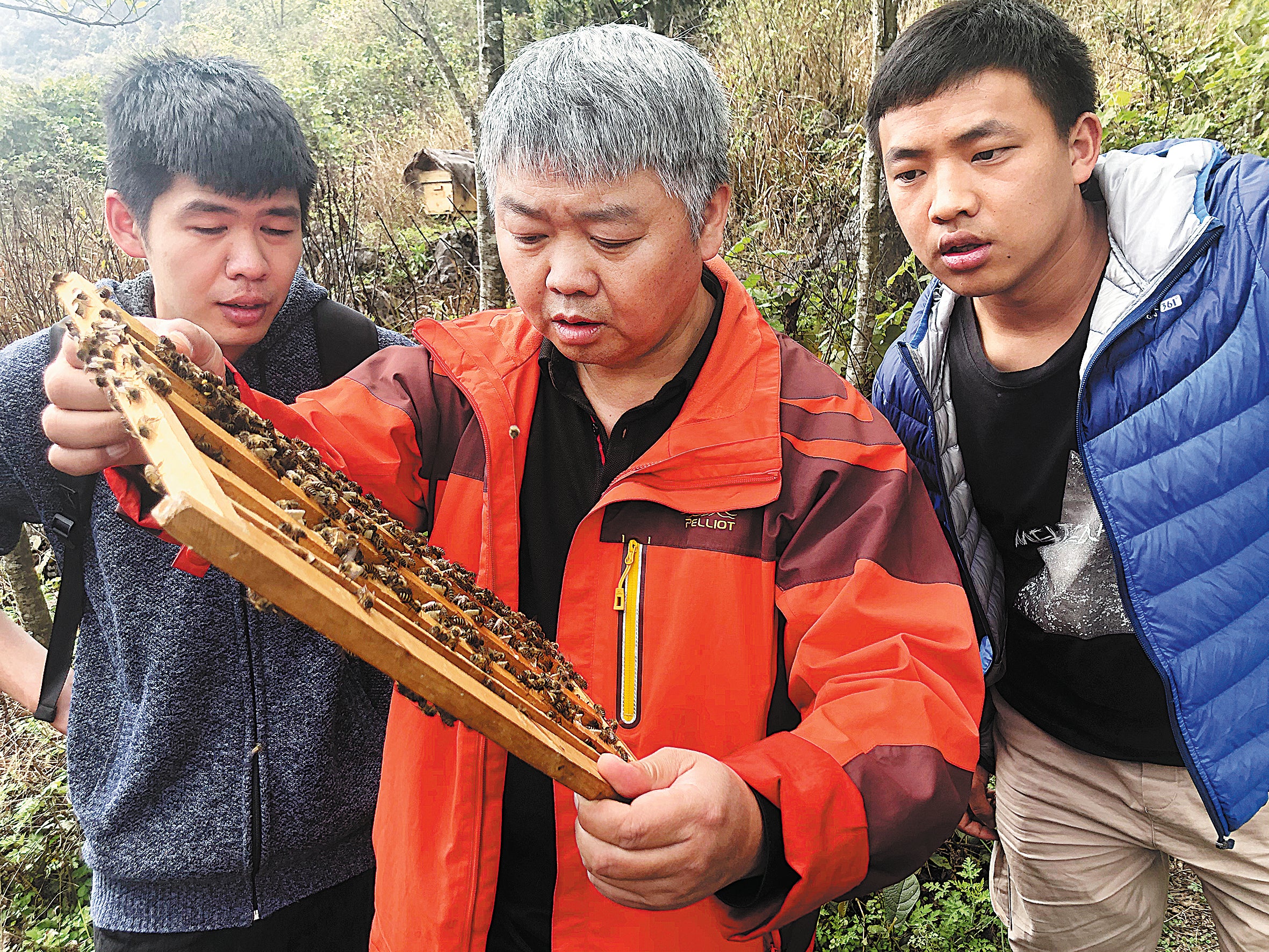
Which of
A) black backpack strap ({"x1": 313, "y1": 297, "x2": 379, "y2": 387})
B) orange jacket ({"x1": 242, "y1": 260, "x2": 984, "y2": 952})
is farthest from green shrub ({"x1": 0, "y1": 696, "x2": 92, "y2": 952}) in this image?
orange jacket ({"x1": 242, "y1": 260, "x2": 984, "y2": 952})

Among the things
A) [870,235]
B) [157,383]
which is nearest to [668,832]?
[157,383]

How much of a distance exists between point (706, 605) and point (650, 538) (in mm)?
182

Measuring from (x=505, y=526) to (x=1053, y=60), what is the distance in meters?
1.93

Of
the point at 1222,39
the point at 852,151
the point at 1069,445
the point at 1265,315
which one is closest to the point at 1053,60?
the point at 1265,315

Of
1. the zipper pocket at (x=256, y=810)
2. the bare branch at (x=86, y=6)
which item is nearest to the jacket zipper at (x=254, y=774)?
the zipper pocket at (x=256, y=810)

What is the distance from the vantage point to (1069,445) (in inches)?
93.9

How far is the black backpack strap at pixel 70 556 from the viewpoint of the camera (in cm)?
211

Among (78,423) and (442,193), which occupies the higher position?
(442,193)

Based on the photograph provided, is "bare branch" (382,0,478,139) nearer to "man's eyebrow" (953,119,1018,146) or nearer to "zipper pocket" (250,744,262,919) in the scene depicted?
"man's eyebrow" (953,119,1018,146)

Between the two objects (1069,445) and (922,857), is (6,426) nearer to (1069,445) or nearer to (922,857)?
(922,857)

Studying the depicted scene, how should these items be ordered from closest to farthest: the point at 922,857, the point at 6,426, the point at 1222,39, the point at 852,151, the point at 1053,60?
the point at 922,857
the point at 6,426
the point at 1053,60
the point at 1222,39
the point at 852,151

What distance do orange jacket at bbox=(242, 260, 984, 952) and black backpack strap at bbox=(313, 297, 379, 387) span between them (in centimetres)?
52

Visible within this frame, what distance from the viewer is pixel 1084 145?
7.86 ft

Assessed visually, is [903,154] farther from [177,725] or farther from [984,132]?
[177,725]
